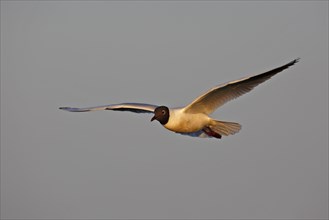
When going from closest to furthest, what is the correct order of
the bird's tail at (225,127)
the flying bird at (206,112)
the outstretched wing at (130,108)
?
the flying bird at (206,112) < the bird's tail at (225,127) < the outstretched wing at (130,108)

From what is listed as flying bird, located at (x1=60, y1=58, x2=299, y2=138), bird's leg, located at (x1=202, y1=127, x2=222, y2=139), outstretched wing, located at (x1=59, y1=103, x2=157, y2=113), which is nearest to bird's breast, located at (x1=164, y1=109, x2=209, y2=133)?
flying bird, located at (x1=60, y1=58, x2=299, y2=138)

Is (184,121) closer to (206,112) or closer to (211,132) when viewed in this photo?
(206,112)

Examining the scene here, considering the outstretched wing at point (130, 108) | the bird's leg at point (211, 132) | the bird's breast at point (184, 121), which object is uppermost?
the outstretched wing at point (130, 108)

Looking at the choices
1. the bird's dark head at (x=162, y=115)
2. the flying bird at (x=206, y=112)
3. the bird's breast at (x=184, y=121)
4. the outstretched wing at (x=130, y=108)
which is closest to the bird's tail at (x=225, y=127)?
the flying bird at (x=206, y=112)

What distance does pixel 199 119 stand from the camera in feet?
46.1

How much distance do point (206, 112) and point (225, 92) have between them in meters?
0.71

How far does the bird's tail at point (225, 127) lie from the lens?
14.4 meters

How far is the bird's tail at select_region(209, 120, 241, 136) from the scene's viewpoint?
47.2ft

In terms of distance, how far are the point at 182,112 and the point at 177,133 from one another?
49cm

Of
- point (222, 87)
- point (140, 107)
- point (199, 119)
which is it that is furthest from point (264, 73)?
point (140, 107)

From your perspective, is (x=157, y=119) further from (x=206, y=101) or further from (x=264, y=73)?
(x=264, y=73)

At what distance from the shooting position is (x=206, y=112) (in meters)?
14.2

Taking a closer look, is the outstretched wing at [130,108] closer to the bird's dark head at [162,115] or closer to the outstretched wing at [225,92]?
the bird's dark head at [162,115]

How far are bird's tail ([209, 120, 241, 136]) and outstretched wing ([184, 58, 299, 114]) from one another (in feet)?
1.27
